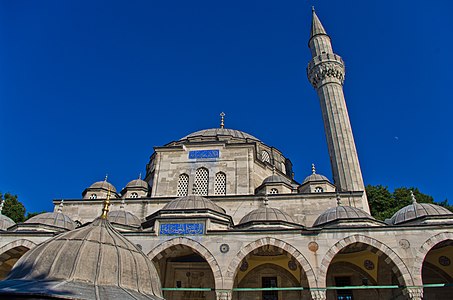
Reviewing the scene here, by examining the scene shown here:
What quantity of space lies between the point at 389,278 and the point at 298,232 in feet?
14.5

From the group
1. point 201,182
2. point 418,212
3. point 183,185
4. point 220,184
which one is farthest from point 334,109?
point 183,185

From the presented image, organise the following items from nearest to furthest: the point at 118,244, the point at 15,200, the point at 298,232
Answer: the point at 118,244 → the point at 298,232 → the point at 15,200

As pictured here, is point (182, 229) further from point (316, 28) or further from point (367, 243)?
point (316, 28)

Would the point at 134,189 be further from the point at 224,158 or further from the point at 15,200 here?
the point at 15,200

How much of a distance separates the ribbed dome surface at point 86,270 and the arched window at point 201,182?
41.6 feet

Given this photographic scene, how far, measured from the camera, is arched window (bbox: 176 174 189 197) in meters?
17.8

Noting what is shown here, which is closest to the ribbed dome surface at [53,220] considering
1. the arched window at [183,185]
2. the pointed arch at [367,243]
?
the arched window at [183,185]

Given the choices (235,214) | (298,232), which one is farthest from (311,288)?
(235,214)

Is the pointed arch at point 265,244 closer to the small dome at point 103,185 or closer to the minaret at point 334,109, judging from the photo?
the minaret at point 334,109

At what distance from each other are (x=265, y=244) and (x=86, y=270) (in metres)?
8.35

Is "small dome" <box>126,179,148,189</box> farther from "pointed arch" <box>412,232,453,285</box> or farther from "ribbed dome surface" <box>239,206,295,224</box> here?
"pointed arch" <box>412,232,453,285</box>

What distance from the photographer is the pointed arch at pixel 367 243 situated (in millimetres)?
10719

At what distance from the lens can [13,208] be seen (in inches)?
1006

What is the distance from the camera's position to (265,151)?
72.3ft
